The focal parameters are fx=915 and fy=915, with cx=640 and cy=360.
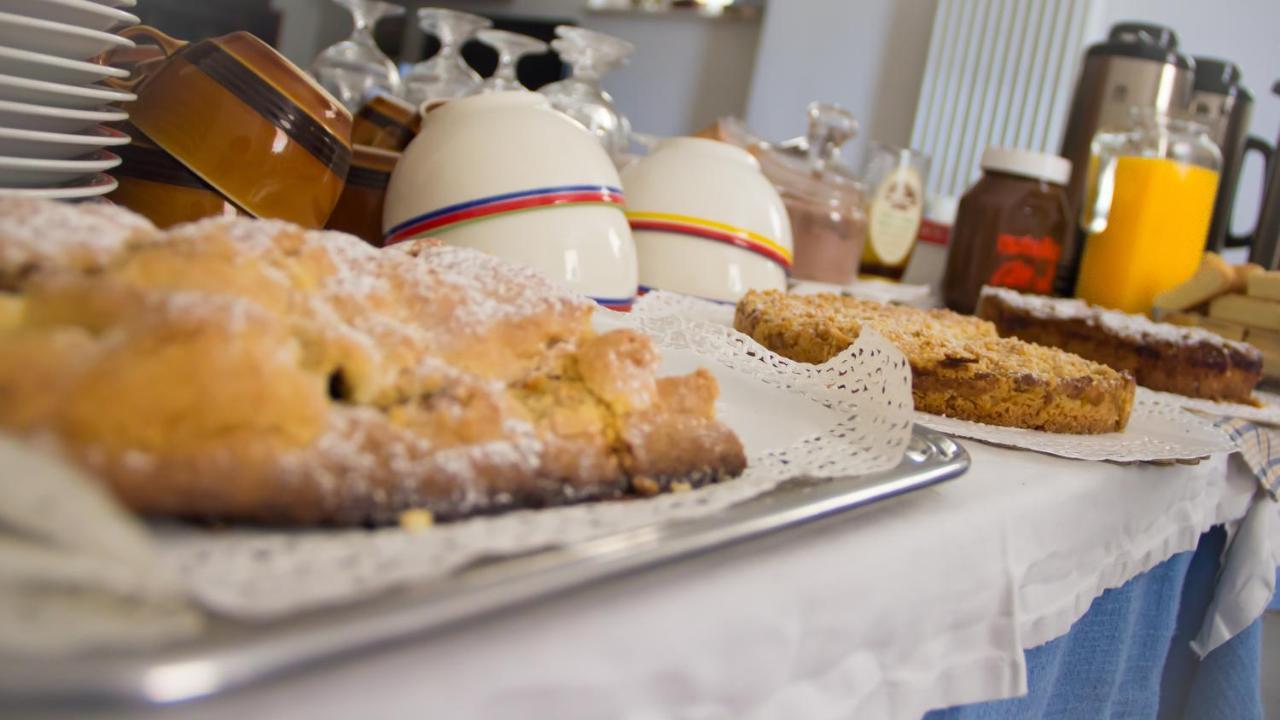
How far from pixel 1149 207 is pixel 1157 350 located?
1.79 feet

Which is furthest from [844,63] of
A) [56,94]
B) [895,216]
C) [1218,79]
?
[56,94]

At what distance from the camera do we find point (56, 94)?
58cm

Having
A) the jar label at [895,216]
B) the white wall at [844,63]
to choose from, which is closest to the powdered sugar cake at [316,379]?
the jar label at [895,216]

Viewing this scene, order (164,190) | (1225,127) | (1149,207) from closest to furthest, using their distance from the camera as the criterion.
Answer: (164,190) < (1149,207) < (1225,127)

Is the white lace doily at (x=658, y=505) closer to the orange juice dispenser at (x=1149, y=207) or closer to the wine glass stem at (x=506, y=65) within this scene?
the wine glass stem at (x=506, y=65)

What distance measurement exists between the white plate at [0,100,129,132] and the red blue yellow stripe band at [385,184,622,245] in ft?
0.75

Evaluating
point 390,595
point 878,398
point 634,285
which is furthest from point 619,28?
point 390,595

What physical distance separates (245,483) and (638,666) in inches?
6.2

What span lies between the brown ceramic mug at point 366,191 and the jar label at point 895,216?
1049mm

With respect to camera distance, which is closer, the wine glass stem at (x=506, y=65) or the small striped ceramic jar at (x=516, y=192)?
the small striped ceramic jar at (x=516, y=192)

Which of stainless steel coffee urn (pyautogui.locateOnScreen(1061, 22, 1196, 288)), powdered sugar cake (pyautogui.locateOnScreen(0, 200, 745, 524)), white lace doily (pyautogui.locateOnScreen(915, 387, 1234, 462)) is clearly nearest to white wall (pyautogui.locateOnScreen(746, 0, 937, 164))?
stainless steel coffee urn (pyautogui.locateOnScreen(1061, 22, 1196, 288))

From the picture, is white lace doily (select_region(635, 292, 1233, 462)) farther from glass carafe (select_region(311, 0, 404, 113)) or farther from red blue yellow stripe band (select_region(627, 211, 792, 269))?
glass carafe (select_region(311, 0, 404, 113))

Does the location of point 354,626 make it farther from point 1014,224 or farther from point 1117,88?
point 1117,88

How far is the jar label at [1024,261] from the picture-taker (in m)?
1.48
